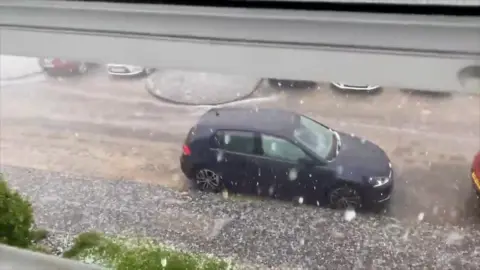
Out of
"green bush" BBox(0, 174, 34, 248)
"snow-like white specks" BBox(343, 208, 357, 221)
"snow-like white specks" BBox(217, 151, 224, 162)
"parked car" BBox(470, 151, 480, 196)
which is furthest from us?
"snow-like white specks" BBox(217, 151, 224, 162)

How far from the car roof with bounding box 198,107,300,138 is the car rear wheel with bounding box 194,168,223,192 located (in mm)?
147

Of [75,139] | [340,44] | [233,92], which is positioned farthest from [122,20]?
[75,139]

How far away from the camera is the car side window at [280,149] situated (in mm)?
1572

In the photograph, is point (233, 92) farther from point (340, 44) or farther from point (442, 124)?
point (340, 44)

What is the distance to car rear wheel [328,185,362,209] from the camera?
5.03 ft

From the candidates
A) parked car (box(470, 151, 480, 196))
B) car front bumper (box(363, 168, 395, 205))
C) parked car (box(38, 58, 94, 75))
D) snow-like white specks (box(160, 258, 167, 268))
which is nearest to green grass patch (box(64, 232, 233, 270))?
snow-like white specks (box(160, 258, 167, 268))

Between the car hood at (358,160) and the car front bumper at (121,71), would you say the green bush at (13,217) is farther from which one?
the car hood at (358,160)

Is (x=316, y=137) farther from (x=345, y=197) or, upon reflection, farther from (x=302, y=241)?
(x=302, y=241)

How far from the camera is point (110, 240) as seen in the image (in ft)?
4.83

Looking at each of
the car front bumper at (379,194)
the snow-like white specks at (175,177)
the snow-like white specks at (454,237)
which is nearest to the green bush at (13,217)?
the snow-like white specks at (175,177)

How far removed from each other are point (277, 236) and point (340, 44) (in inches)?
39.4

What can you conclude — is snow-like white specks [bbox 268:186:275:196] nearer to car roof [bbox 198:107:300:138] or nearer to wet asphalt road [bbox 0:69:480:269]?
wet asphalt road [bbox 0:69:480:269]

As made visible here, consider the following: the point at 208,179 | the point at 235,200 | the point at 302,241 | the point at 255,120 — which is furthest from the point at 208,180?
the point at 302,241

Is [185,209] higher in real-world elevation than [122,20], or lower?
lower
